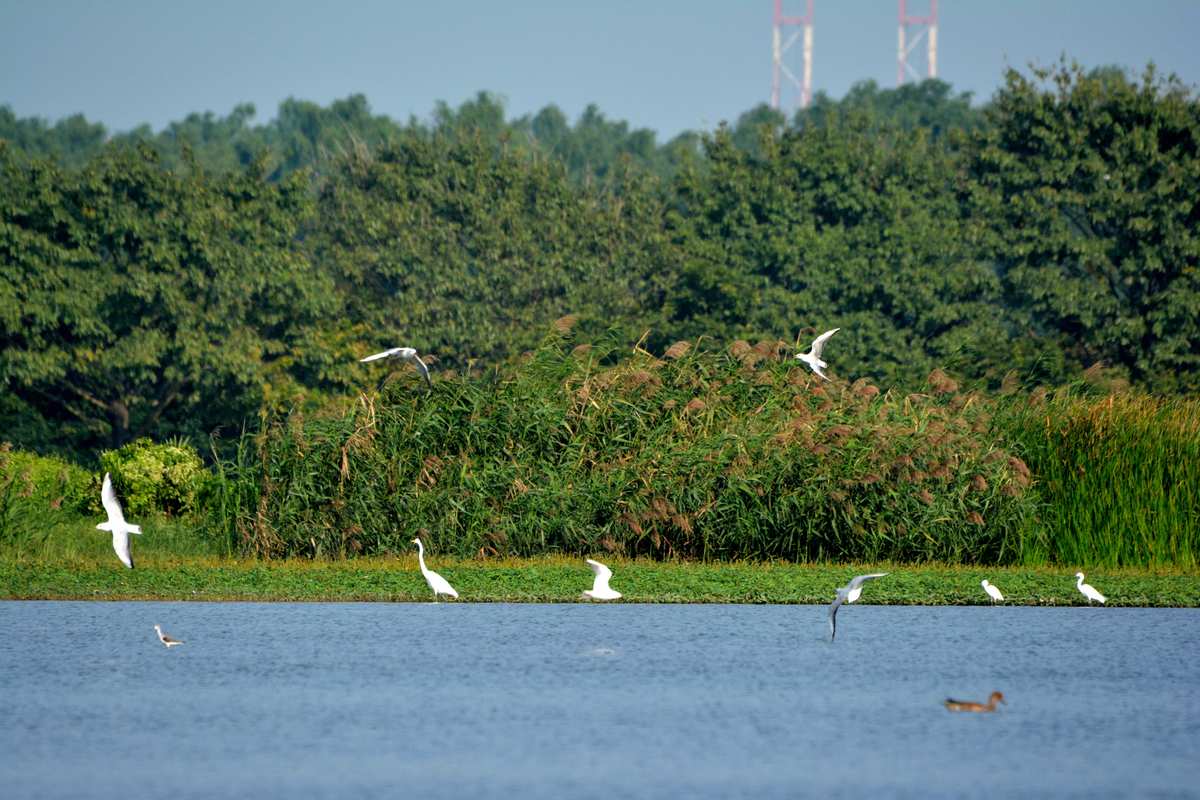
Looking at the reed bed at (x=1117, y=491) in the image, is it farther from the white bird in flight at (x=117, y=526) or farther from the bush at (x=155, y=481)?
the bush at (x=155, y=481)

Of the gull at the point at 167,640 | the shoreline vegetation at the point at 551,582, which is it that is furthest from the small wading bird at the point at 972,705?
the gull at the point at 167,640

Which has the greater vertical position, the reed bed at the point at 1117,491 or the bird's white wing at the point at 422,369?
the bird's white wing at the point at 422,369

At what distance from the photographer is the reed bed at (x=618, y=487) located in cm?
1584

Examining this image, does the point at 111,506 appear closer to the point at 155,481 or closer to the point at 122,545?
the point at 122,545

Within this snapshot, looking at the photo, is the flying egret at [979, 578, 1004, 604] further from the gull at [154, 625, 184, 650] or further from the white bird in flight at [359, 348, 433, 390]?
the gull at [154, 625, 184, 650]

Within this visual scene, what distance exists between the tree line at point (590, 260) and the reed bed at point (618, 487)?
40.4 ft

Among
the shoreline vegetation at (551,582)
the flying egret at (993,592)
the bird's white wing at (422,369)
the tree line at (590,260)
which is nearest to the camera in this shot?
the flying egret at (993,592)

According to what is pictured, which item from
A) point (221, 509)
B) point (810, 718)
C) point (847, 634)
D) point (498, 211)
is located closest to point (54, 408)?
point (498, 211)

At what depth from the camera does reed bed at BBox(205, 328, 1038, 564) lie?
15844mm

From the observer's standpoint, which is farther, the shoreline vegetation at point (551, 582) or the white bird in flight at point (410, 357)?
the white bird in flight at point (410, 357)

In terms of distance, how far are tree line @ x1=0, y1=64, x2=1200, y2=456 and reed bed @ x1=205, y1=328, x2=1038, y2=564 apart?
1232cm

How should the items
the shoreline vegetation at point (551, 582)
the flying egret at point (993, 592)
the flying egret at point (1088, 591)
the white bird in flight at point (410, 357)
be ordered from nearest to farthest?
the flying egret at point (1088, 591) < the flying egret at point (993, 592) < the shoreline vegetation at point (551, 582) < the white bird in flight at point (410, 357)

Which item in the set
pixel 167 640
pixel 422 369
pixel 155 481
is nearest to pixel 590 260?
pixel 155 481

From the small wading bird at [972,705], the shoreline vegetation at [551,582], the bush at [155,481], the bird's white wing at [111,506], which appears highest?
the bird's white wing at [111,506]
